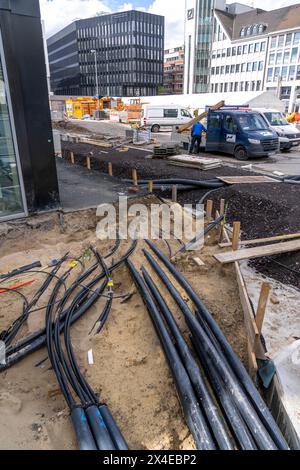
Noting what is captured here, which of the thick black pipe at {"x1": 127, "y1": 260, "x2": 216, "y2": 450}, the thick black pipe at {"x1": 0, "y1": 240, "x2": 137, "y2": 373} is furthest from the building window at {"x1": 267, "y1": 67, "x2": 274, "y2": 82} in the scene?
the thick black pipe at {"x1": 0, "y1": 240, "x2": 137, "y2": 373}

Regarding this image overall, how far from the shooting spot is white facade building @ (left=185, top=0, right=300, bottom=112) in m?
49.4

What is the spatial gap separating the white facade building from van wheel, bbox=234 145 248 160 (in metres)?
38.7

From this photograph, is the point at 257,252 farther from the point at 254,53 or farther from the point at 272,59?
the point at 254,53

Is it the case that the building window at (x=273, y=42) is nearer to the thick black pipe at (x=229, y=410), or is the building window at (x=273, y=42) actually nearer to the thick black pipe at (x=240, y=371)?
the thick black pipe at (x=240, y=371)

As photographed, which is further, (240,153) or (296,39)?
(296,39)

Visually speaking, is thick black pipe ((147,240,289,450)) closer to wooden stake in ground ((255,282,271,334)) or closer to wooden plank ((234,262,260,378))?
wooden plank ((234,262,260,378))

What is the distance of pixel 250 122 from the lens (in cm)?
1512

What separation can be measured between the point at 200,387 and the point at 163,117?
2642 centimetres

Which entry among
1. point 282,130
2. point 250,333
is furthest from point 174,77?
point 250,333

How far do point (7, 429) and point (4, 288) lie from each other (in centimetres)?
272

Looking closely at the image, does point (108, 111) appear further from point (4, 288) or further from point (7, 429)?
point (7, 429)

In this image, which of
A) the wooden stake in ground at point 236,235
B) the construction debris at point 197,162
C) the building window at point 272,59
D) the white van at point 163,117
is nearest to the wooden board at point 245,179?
the construction debris at point 197,162

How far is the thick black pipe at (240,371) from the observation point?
2.98 metres

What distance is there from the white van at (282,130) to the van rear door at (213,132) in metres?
3.25
